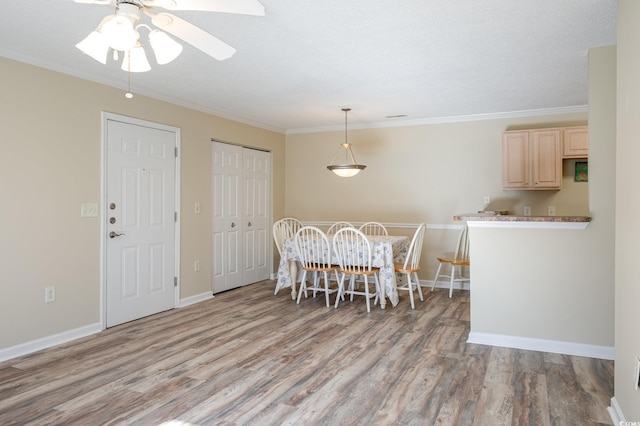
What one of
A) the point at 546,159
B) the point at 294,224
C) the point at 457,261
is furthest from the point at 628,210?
the point at 294,224

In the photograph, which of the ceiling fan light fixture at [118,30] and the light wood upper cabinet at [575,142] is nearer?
the ceiling fan light fixture at [118,30]

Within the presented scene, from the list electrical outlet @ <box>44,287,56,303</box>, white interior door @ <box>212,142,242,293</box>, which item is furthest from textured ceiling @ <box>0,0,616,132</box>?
electrical outlet @ <box>44,287,56,303</box>

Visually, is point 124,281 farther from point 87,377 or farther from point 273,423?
point 273,423

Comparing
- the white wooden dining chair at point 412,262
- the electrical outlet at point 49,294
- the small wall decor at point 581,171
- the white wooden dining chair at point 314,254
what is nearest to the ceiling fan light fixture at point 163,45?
the electrical outlet at point 49,294

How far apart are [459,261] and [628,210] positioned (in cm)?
315

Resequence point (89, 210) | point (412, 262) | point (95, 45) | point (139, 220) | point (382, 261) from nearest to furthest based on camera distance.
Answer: point (95, 45) → point (89, 210) → point (139, 220) → point (382, 261) → point (412, 262)

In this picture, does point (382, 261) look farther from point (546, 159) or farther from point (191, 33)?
point (191, 33)

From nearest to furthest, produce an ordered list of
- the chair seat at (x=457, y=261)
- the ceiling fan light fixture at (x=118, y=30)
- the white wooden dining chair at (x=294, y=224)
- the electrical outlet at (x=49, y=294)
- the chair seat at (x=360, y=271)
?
the ceiling fan light fixture at (x=118, y=30), the electrical outlet at (x=49, y=294), the chair seat at (x=360, y=271), the chair seat at (x=457, y=261), the white wooden dining chair at (x=294, y=224)

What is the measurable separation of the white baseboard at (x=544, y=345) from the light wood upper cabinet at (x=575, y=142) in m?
2.61

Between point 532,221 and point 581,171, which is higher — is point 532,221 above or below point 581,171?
below

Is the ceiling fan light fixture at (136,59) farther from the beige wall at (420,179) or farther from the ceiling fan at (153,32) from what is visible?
the beige wall at (420,179)

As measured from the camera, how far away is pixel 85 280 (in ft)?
12.4

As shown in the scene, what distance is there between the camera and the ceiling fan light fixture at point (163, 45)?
1929 millimetres

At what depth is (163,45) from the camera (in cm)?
197
